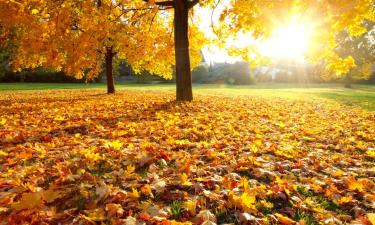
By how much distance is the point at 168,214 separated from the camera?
9.16 ft

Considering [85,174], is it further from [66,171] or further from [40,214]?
[40,214]

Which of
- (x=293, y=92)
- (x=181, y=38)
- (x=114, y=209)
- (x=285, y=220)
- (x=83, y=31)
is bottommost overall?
(x=293, y=92)

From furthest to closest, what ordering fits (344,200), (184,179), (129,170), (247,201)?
(129,170), (184,179), (344,200), (247,201)

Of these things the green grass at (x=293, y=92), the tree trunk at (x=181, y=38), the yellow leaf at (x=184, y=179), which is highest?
the tree trunk at (x=181, y=38)

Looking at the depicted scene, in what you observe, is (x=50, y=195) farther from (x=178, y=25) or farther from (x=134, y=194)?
(x=178, y=25)

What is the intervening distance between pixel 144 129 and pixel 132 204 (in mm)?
3985

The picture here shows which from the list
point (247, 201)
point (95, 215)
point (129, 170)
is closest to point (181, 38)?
point (129, 170)

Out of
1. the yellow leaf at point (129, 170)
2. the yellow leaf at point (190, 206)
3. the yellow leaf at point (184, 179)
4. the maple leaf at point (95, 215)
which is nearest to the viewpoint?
the maple leaf at point (95, 215)

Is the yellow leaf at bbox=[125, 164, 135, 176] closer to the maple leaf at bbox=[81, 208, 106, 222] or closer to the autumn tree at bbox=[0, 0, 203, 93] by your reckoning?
the maple leaf at bbox=[81, 208, 106, 222]

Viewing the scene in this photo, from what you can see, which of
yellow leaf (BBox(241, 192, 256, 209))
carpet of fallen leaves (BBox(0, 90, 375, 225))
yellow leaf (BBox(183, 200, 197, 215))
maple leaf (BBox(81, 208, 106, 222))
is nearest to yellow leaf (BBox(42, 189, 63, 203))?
carpet of fallen leaves (BBox(0, 90, 375, 225))

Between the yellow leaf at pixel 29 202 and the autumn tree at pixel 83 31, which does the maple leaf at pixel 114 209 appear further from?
the autumn tree at pixel 83 31

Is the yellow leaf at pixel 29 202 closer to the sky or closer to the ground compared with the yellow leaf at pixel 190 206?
closer to the sky

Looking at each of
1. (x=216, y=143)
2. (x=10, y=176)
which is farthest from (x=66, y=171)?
(x=216, y=143)

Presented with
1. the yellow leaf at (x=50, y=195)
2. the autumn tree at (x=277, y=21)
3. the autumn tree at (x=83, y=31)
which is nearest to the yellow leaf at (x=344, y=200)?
the yellow leaf at (x=50, y=195)
